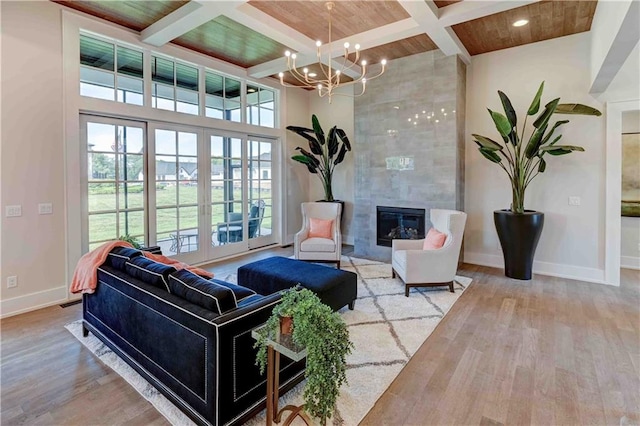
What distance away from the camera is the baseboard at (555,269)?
15.2ft

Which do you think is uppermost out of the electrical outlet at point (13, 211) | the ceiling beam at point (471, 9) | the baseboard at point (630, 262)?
the ceiling beam at point (471, 9)

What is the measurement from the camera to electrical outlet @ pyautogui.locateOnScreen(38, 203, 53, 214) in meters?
3.70

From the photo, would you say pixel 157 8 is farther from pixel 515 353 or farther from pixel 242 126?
pixel 515 353

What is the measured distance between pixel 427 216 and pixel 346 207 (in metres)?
2.09

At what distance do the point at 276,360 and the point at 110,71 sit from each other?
4.40m

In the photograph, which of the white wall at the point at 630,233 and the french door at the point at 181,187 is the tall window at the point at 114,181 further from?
the white wall at the point at 630,233

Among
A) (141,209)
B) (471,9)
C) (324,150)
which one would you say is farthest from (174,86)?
(471,9)

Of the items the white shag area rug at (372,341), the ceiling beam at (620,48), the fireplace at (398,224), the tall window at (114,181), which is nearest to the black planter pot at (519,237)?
the white shag area rug at (372,341)

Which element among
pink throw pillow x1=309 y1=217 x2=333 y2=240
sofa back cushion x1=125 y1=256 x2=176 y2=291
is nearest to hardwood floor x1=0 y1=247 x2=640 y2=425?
sofa back cushion x1=125 y1=256 x2=176 y2=291

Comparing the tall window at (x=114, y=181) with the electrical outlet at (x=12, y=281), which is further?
the tall window at (x=114, y=181)

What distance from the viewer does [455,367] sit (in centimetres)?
254

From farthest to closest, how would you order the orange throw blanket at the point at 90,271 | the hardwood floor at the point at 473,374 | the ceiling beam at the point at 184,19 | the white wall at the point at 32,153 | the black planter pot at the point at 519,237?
the black planter pot at the point at 519,237
the ceiling beam at the point at 184,19
the white wall at the point at 32,153
the orange throw blanket at the point at 90,271
the hardwood floor at the point at 473,374

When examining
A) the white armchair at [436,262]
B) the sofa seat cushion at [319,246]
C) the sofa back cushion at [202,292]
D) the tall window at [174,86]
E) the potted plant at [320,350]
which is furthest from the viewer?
the sofa seat cushion at [319,246]

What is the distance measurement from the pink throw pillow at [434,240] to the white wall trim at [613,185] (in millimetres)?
2293
